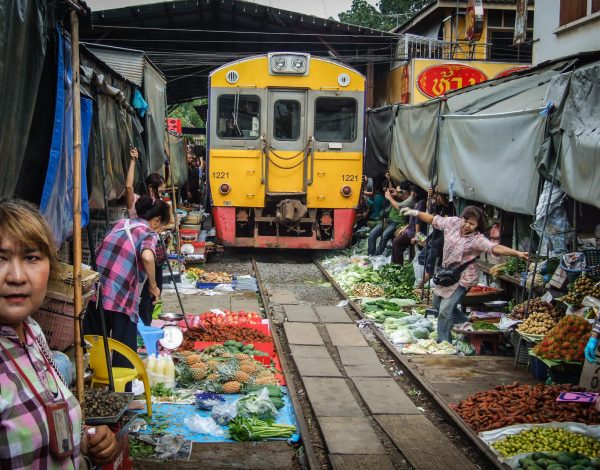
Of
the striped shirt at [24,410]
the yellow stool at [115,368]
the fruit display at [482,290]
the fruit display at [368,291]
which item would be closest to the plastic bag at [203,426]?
the yellow stool at [115,368]

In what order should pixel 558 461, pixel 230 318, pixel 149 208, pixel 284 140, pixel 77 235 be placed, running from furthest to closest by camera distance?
1. pixel 284 140
2. pixel 230 318
3. pixel 149 208
4. pixel 558 461
5. pixel 77 235

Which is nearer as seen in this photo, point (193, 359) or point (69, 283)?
point (69, 283)

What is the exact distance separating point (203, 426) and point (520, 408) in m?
2.61

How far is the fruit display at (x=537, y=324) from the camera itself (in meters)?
7.37

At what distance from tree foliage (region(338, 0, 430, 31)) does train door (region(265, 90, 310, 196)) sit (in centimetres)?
2339

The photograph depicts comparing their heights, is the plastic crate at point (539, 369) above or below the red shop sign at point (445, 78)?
below

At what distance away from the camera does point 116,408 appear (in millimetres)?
4152

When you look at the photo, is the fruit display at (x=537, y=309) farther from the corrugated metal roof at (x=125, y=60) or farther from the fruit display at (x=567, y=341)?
the corrugated metal roof at (x=125, y=60)

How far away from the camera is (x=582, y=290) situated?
7098mm

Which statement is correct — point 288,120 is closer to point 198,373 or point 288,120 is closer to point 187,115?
point 198,373

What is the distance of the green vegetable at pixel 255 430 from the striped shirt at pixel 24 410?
367 centimetres

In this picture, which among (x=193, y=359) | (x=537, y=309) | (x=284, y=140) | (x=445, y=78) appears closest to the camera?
(x=193, y=359)

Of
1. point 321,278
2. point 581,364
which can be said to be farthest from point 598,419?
point 321,278

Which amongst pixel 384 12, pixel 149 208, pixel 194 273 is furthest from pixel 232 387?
pixel 384 12
